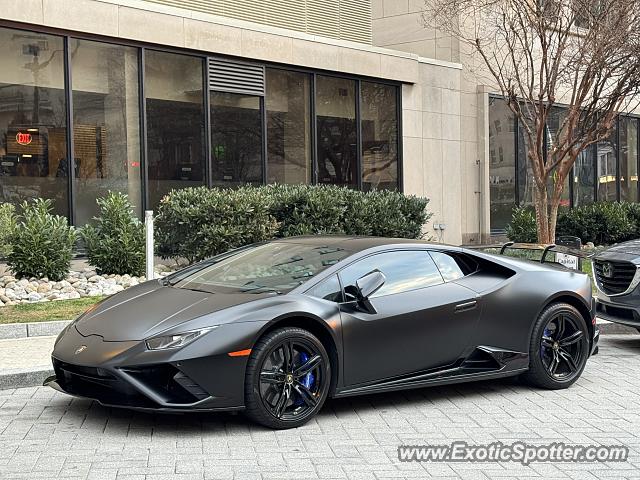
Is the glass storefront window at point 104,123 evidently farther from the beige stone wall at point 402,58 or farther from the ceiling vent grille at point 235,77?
the ceiling vent grille at point 235,77

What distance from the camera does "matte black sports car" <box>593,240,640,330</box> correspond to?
9.48 m

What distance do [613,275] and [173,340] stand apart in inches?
241

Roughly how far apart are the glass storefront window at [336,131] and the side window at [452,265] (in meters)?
12.1

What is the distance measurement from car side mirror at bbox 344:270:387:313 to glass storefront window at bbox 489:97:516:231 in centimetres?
1806

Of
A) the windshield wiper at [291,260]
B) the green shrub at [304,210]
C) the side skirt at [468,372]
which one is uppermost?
the green shrub at [304,210]

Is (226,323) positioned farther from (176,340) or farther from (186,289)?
(186,289)

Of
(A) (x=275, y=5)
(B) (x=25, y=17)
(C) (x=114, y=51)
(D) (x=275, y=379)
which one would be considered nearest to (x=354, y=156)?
(A) (x=275, y=5)

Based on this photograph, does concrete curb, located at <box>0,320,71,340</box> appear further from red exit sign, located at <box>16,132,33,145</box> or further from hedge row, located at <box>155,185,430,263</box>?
red exit sign, located at <box>16,132,33,145</box>

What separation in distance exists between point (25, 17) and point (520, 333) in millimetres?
10562

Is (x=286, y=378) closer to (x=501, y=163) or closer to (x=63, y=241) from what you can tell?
(x=63, y=241)

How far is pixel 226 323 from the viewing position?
5.75 m

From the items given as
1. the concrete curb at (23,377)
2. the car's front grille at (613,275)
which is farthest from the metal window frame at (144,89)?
the car's front grille at (613,275)

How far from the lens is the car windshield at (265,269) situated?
6398 millimetres

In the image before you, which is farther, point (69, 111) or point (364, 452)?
point (69, 111)
